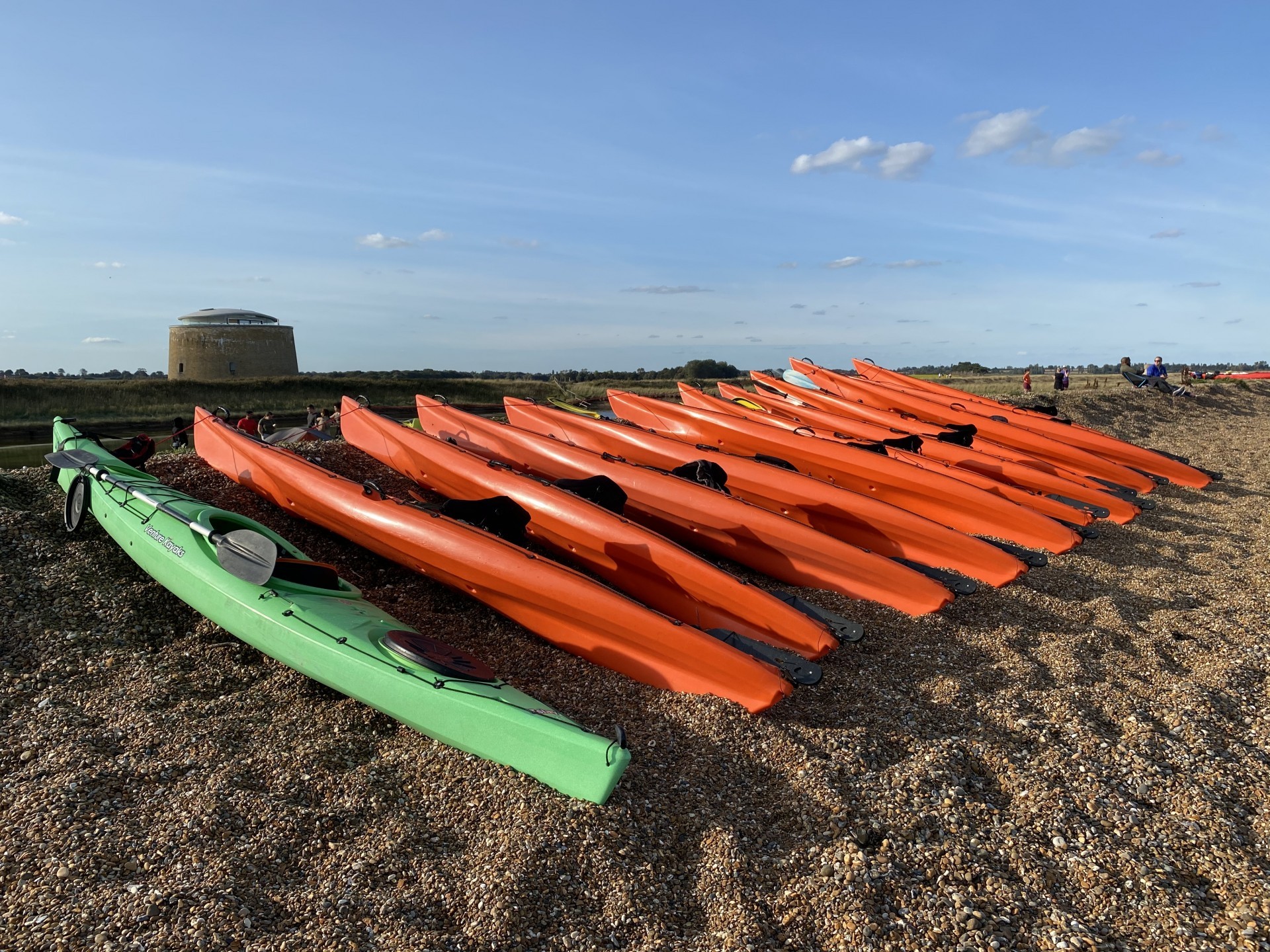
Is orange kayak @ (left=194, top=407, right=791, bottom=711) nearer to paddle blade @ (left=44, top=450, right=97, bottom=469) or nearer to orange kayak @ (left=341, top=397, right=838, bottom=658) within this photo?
orange kayak @ (left=341, top=397, right=838, bottom=658)

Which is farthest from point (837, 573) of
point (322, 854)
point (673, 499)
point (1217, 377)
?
point (1217, 377)

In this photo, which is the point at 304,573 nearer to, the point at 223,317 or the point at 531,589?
the point at 531,589

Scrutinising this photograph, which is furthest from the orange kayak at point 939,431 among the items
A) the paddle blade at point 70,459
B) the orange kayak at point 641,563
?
the paddle blade at point 70,459

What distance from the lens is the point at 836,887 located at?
3135mm

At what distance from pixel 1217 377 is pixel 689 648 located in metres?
30.7

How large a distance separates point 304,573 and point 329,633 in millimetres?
751

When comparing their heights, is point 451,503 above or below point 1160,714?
above

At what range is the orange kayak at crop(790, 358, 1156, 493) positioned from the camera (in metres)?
10.6

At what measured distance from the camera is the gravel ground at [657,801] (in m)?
2.99

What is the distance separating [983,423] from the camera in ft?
39.9

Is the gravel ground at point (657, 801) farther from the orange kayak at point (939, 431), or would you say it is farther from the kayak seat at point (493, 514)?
the orange kayak at point (939, 431)

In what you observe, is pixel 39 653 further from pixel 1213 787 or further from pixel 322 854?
pixel 1213 787

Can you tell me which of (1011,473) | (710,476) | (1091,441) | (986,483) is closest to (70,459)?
(710,476)

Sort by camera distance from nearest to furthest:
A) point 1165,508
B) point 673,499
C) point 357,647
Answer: point 357,647
point 673,499
point 1165,508
